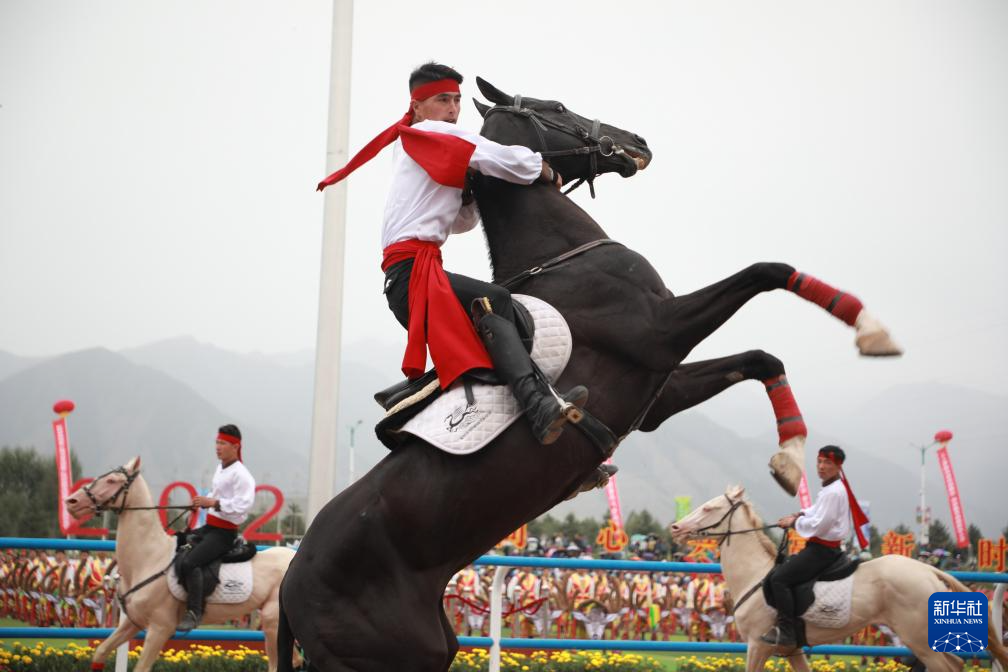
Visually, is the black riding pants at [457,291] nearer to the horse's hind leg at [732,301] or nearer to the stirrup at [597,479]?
the horse's hind leg at [732,301]

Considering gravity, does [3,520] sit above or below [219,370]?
below

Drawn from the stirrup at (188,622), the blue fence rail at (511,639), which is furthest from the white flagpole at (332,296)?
the blue fence rail at (511,639)

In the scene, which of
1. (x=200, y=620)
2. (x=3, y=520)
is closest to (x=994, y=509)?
(x=3, y=520)

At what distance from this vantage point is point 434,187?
418cm

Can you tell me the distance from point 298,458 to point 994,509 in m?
33.8

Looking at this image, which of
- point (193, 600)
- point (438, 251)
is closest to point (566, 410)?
point (438, 251)

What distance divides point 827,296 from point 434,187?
1.67 metres

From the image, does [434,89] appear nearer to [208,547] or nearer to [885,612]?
[208,547]

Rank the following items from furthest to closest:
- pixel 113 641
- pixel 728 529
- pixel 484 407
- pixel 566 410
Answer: pixel 728 529 < pixel 113 641 < pixel 484 407 < pixel 566 410

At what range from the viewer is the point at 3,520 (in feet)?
90.8

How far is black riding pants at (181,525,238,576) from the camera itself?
352 inches

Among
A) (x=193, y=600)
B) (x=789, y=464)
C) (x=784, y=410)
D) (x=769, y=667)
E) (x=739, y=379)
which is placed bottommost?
(x=769, y=667)

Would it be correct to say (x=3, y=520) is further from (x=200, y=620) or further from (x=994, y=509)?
(x=994, y=509)

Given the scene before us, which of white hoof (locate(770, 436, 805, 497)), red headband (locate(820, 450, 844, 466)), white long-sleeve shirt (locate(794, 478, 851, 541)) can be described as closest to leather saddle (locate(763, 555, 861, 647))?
white long-sleeve shirt (locate(794, 478, 851, 541))
